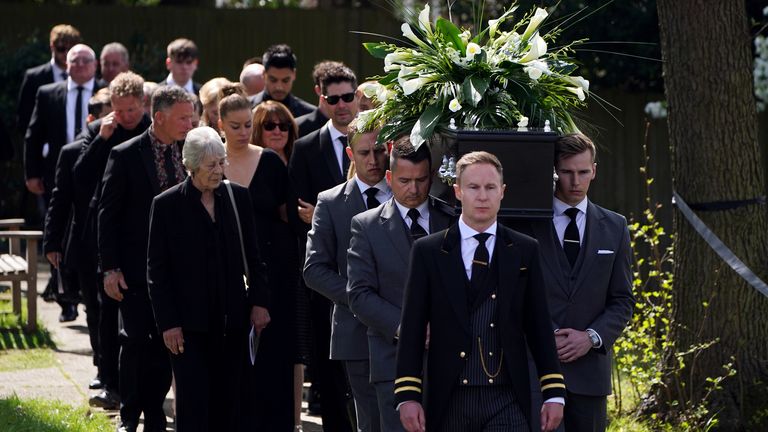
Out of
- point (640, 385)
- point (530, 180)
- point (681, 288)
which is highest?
point (530, 180)

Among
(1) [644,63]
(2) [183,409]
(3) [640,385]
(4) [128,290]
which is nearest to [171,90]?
(4) [128,290]

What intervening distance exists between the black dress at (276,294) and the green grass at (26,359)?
2926 millimetres

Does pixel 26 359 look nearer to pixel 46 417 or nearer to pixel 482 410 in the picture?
pixel 46 417

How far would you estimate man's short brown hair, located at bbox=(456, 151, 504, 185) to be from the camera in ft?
17.2

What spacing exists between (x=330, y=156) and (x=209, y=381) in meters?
1.84

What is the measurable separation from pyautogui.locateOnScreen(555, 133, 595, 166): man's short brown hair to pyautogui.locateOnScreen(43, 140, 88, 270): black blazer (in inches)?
179

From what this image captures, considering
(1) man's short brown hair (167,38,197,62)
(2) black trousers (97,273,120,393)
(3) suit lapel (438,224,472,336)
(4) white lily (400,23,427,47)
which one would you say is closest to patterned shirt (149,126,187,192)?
(2) black trousers (97,273,120,393)

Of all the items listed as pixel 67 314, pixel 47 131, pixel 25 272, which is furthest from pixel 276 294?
pixel 47 131

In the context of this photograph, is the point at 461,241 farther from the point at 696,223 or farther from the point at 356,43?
the point at 356,43

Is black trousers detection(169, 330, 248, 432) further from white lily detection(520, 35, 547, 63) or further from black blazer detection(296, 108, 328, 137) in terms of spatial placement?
black blazer detection(296, 108, 328, 137)

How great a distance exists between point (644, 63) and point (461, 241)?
38.2ft

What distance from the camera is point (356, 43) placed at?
19297 mm

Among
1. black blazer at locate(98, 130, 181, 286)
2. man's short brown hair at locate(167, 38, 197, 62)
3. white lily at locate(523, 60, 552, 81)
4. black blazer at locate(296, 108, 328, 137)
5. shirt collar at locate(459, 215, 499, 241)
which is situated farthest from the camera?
man's short brown hair at locate(167, 38, 197, 62)

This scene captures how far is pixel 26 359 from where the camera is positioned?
1056 cm
